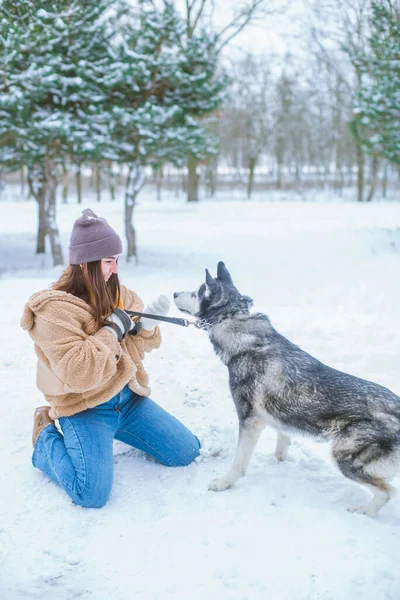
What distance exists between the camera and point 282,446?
364cm

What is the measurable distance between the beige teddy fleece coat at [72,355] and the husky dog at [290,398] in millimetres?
697

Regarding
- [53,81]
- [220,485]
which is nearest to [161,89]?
[53,81]

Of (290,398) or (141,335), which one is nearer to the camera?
(290,398)

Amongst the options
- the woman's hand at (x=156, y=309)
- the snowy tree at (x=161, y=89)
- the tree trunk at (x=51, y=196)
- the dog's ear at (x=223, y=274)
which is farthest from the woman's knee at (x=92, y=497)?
the tree trunk at (x=51, y=196)

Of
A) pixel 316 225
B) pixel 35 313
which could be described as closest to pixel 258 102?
pixel 316 225

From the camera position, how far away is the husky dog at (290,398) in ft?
9.47

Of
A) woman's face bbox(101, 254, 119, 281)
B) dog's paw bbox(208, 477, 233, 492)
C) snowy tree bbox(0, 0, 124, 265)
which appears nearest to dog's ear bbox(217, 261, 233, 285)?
woman's face bbox(101, 254, 119, 281)

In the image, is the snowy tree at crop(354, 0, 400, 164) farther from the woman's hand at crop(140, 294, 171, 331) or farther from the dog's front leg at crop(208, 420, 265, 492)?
the dog's front leg at crop(208, 420, 265, 492)

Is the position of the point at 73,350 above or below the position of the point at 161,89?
below

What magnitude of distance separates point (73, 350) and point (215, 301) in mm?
1057

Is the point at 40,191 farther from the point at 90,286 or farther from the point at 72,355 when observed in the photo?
the point at 72,355

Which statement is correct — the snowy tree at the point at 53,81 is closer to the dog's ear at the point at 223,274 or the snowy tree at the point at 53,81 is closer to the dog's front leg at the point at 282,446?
the dog's ear at the point at 223,274

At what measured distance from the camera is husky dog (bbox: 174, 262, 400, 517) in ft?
9.47

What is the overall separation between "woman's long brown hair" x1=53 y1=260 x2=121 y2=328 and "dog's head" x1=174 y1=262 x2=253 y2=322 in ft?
2.10
